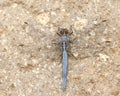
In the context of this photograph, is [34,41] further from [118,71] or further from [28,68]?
[118,71]

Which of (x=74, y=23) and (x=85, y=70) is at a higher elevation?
(x=74, y=23)

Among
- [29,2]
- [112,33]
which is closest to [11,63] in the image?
[29,2]

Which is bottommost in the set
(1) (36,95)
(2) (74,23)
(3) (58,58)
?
(1) (36,95)
